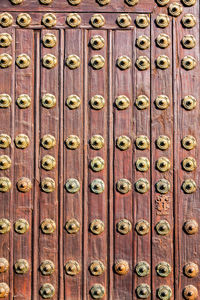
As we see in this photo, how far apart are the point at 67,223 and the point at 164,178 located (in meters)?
0.41

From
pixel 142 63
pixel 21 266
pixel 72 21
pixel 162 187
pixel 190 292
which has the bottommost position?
pixel 190 292

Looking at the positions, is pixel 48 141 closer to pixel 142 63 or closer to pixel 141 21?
pixel 142 63

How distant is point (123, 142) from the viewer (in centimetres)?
169

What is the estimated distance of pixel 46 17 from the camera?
68.1 inches

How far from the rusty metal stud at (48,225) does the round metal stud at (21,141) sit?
302 mm

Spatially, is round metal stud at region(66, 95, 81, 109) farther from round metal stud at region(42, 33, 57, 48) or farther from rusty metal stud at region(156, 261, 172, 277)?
rusty metal stud at region(156, 261, 172, 277)

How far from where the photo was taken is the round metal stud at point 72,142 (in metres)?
1.69

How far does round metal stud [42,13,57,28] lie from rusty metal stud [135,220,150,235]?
0.85m

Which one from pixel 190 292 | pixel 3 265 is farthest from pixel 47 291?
pixel 190 292

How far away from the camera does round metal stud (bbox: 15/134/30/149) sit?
1690 mm

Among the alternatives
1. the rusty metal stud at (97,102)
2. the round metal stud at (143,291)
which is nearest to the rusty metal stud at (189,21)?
the rusty metal stud at (97,102)

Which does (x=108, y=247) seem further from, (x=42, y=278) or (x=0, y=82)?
(x=0, y=82)

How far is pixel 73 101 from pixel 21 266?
66cm

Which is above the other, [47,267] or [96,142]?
[96,142]
